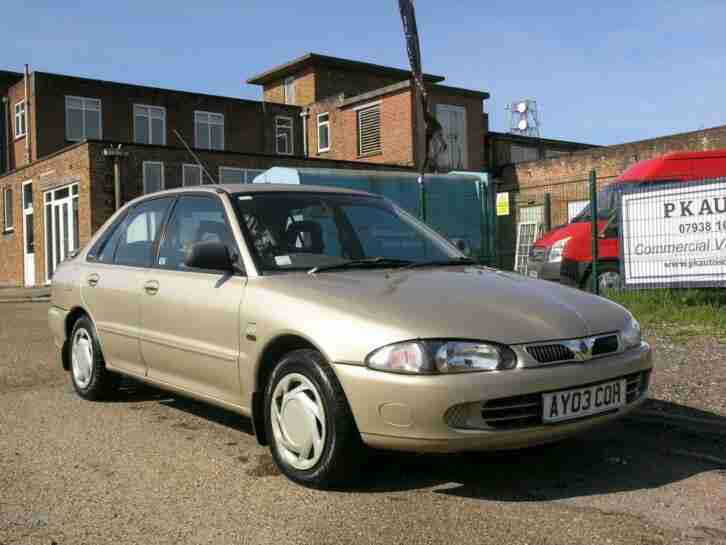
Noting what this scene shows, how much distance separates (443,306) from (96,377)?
10.8 ft

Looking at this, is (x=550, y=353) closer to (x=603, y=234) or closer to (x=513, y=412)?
(x=513, y=412)

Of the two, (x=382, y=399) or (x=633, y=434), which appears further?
(x=633, y=434)

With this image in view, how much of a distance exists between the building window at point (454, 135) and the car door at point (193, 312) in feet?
88.4

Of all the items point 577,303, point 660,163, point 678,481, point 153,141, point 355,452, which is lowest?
point 678,481

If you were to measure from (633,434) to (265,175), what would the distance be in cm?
1363

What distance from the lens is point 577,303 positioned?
165 inches

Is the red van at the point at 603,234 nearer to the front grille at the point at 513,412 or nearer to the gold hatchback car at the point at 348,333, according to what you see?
the gold hatchback car at the point at 348,333

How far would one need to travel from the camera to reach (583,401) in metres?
3.81

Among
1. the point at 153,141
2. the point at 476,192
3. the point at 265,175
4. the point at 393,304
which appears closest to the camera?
the point at 393,304

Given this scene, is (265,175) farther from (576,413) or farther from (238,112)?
(238,112)

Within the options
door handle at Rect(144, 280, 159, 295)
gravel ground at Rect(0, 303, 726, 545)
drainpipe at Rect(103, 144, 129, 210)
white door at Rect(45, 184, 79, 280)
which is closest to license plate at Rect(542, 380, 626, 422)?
gravel ground at Rect(0, 303, 726, 545)

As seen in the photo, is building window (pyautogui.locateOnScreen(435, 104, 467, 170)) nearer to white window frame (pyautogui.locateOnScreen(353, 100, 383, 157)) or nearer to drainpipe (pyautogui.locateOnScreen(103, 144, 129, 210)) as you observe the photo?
white window frame (pyautogui.locateOnScreen(353, 100, 383, 157))

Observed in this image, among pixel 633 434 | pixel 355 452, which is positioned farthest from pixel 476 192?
pixel 355 452

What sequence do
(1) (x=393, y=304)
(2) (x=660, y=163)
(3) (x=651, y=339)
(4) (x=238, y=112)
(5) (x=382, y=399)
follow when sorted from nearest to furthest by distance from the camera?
(5) (x=382, y=399) < (1) (x=393, y=304) < (3) (x=651, y=339) < (2) (x=660, y=163) < (4) (x=238, y=112)
